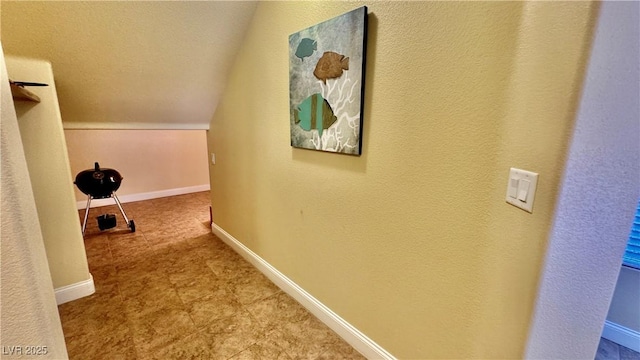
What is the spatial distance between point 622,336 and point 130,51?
3.69m

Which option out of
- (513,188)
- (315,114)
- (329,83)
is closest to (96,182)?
(315,114)

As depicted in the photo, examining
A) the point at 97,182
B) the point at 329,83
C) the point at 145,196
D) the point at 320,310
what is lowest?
the point at 145,196

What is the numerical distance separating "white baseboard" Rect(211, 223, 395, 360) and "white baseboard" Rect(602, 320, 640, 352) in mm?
1429

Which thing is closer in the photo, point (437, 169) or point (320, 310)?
point (437, 169)

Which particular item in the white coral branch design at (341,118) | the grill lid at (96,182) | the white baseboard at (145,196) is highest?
the white coral branch design at (341,118)

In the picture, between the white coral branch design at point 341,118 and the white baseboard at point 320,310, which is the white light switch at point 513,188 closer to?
the white coral branch design at point 341,118

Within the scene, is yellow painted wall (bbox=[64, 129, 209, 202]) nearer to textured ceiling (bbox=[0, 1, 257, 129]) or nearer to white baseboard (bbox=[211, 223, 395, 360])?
textured ceiling (bbox=[0, 1, 257, 129])

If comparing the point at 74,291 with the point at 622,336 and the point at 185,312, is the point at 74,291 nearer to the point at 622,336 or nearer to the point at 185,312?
the point at 185,312

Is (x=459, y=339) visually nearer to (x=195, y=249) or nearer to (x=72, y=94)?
(x=195, y=249)

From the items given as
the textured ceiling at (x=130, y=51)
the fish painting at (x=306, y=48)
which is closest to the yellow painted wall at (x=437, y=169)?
the fish painting at (x=306, y=48)

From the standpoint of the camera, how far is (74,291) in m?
2.06

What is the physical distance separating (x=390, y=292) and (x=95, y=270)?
104 inches

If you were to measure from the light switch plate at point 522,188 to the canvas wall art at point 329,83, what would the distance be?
0.71 metres

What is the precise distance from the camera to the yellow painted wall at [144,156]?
4.35 meters
